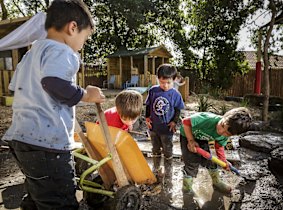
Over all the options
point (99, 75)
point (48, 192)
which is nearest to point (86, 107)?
point (48, 192)

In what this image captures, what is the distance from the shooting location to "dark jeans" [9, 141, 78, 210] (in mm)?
1410

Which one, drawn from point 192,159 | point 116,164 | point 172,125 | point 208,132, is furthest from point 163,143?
point 116,164

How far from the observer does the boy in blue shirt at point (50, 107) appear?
→ 4.48ft

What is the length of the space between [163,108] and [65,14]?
210cm

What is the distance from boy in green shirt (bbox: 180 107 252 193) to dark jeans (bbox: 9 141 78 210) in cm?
140

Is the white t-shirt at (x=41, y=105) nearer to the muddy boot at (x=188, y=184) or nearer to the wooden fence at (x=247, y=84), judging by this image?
the muddy boot at (x=188, y=184)

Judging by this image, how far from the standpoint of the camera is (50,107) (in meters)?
1.41

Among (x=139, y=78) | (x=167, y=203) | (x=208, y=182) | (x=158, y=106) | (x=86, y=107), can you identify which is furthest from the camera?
(x=139, y=78)

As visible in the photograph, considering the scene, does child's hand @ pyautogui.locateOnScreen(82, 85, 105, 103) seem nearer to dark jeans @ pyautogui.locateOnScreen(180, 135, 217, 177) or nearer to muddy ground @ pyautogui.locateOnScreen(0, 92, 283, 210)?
muddy ground @ pyautogui.locateOnScreen(0, 92, 283, 210)

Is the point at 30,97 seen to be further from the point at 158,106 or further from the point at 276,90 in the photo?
the point at 276,90

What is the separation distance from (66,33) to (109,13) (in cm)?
1923

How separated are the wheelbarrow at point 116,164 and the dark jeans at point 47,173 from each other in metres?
0.41

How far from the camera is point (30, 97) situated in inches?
55.8

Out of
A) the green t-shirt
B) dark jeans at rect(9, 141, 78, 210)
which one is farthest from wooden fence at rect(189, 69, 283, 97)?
dark jeans at rect(9, 141, 78, 210)
